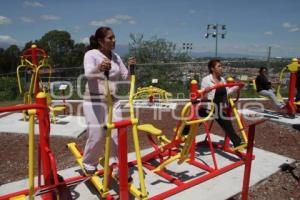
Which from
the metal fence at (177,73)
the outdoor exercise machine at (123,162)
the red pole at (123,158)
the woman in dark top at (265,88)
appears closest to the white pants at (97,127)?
the outdoor exercise machine at (123,162)

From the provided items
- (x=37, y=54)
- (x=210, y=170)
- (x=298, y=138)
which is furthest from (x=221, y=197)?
(x=37, y=54)

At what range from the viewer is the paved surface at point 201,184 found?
12.1 ft

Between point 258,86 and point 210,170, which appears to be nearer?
point 210,170

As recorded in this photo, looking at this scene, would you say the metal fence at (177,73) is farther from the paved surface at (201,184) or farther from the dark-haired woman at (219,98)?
the paved surface at (201,184)

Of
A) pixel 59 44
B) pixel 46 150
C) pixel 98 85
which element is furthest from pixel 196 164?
pixel 59 44

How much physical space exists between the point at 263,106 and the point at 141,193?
762 cm

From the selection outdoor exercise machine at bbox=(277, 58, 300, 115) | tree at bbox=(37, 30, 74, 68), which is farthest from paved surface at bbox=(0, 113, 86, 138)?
tree at bbox=(37, 30, 74, 68)

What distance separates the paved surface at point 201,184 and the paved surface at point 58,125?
2.25 m

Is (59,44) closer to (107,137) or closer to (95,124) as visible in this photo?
(95,124)

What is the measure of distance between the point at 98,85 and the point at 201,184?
1.86 metres

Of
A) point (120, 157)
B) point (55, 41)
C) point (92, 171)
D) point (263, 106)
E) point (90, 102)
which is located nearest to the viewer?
point (120, 157)

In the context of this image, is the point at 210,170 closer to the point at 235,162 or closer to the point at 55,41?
the point at 235,162

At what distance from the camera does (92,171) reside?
3736 millimetres

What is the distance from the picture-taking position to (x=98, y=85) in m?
3.39
